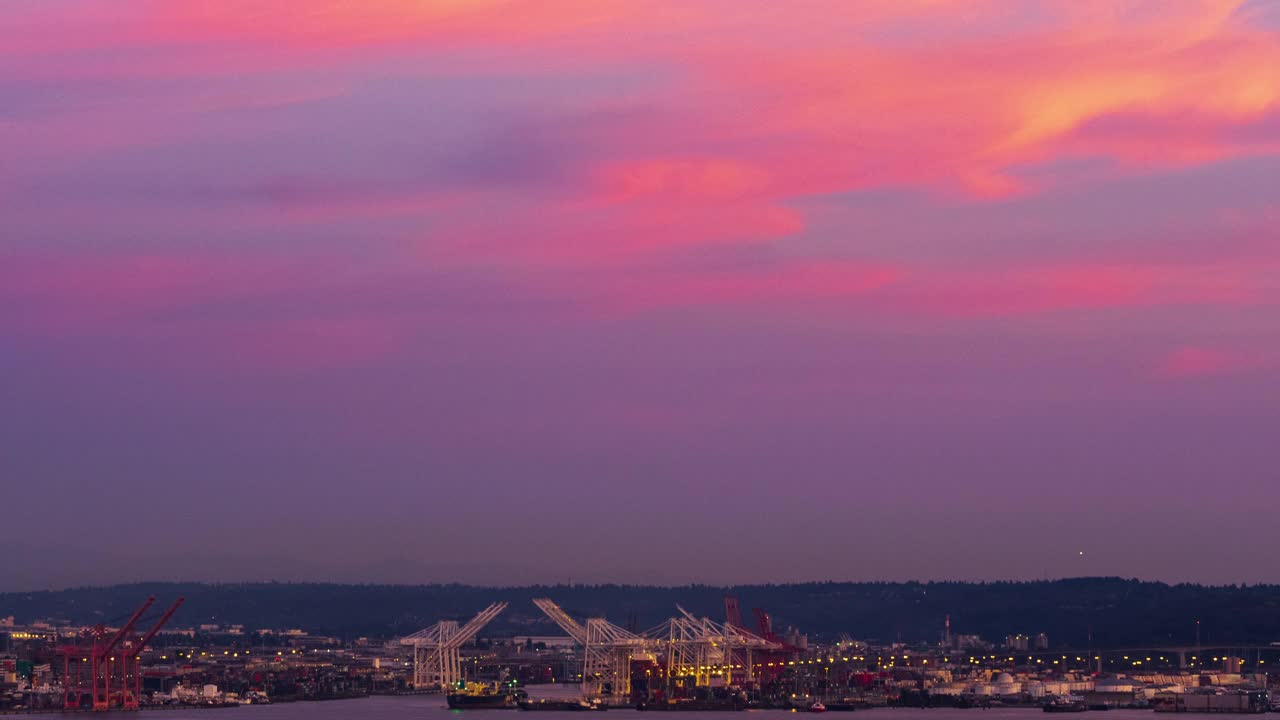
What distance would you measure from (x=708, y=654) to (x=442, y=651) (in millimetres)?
22596

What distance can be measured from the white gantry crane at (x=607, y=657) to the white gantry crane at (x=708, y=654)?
2.15 meters

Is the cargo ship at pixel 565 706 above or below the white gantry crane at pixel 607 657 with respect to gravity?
below

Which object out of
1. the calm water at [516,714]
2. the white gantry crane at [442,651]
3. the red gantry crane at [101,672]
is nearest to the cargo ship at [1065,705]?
the calm water at [516,714]

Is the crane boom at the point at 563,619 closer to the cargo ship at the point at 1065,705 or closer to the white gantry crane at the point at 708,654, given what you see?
the white gantry crane at the point at 708,654

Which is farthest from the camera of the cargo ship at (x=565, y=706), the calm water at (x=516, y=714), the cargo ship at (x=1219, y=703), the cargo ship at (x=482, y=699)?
the cargo ship at (x=482, y=699)

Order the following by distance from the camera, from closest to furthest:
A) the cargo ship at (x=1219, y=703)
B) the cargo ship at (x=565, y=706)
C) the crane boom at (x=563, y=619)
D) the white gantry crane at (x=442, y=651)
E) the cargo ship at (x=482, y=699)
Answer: the cargo ship at (x=1219, y=703) → the cargo ship at (x=565, y=706) → the cargo ship at (x=482, y=699) → the crane boom at (x=563, y=619) → the white gantry crane at (x=442, y=651)

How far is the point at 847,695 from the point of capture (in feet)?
389

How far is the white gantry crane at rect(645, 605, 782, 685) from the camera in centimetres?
11888

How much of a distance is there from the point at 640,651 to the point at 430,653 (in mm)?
34640

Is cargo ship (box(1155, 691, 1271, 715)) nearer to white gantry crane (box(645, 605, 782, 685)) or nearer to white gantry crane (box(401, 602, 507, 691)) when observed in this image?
white gantry crane (box(645, 605, 782, 685))

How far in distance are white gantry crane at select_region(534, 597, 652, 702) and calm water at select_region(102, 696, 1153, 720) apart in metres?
7.54

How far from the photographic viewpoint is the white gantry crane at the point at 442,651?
438 feet

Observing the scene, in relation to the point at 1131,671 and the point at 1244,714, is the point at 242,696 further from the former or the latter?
the point at 1131,671

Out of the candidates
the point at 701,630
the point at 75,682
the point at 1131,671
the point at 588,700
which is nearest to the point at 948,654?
the point at 1131,671
